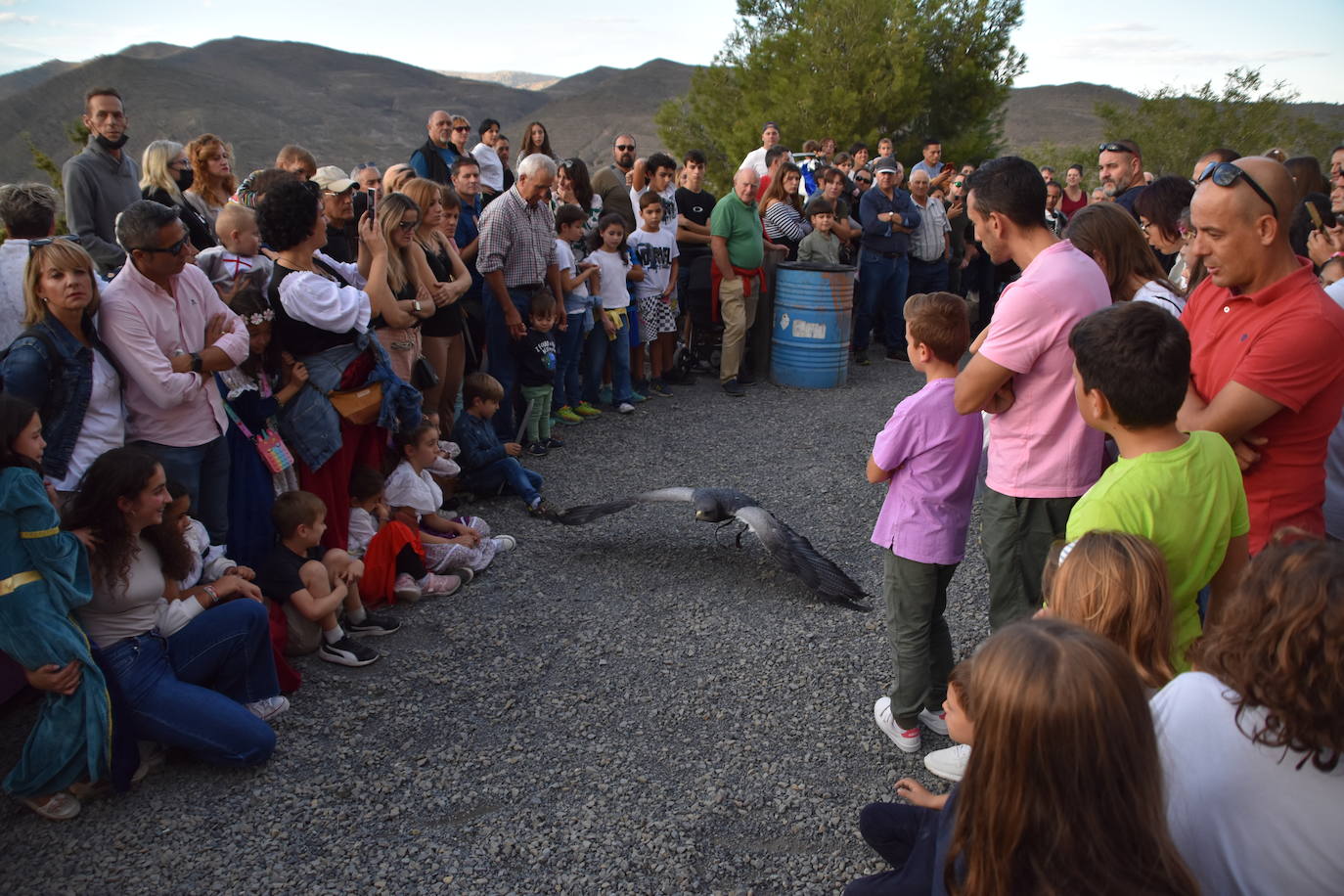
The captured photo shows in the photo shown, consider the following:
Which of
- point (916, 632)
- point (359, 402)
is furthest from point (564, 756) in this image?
point (359, 402)

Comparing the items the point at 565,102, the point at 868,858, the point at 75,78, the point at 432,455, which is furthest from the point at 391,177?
the point at 565,102

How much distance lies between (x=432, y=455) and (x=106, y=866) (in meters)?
2.42

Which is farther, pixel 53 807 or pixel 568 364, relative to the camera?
pixel 568 364

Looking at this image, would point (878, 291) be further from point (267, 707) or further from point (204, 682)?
point (204, 682)

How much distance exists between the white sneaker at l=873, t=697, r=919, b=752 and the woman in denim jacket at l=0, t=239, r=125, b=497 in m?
2.88

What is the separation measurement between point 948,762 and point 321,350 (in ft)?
10.00

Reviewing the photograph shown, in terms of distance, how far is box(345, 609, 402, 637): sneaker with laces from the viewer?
3852mm

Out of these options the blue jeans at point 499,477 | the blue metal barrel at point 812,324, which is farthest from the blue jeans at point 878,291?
the blue jeans at point 499,477

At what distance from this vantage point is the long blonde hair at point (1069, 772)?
1222 millimetres

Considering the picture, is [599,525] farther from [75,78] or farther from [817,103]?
[75,78]

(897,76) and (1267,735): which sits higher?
(897,76)

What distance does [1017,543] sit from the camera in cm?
269

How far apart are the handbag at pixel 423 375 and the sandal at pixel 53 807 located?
2837mm

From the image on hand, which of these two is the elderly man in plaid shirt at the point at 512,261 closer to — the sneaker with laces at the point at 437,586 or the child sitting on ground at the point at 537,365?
the child sitting on ground at the point at 537,365
